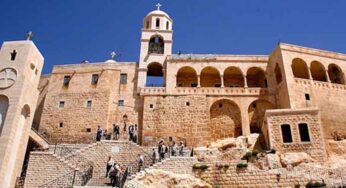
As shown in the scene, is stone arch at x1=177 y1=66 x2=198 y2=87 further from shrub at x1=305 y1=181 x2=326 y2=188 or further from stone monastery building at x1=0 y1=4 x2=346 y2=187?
shrub at x1=305 y1=181 x2=326 y2=188

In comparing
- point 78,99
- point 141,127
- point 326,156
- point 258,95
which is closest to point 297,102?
point 258,95

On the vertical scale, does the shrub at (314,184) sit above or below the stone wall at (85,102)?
below

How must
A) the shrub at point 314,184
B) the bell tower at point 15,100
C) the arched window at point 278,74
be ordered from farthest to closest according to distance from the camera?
the arched window at point 278,74
the bell tower at point 15,100
the shrub at point 314,184

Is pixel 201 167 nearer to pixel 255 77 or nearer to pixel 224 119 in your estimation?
pixel 224 119

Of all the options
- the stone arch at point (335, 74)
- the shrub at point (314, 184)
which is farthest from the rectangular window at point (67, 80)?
the stone arch at point (335, 74)

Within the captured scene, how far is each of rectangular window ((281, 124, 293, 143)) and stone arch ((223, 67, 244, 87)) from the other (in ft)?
30.3

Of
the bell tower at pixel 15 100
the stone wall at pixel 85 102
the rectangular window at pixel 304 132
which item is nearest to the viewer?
the bell tower at pixel 15 100

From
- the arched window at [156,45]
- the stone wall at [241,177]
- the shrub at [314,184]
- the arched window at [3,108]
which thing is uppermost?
the arched window at [156,45]

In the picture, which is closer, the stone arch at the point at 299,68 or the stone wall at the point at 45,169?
the stone wall at the point at 45,169

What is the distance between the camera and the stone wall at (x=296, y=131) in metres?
24.7

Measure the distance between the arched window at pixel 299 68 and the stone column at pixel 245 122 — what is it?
6596 millimetres

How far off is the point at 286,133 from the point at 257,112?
20.0ft

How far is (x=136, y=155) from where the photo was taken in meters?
23.7

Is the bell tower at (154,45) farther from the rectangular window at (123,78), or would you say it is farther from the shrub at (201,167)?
the shrub at (201,167)
